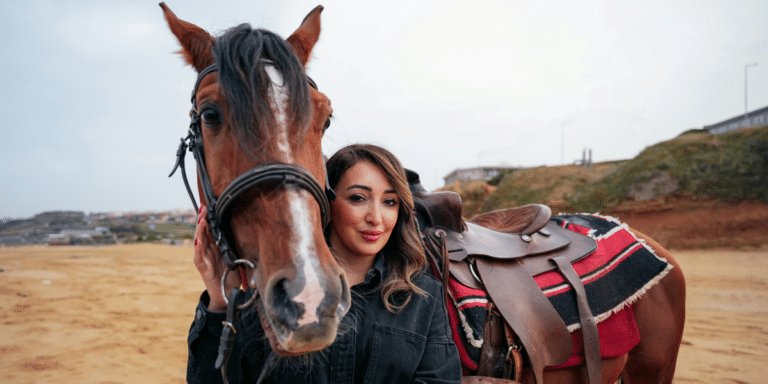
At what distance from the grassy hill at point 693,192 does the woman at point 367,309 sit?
14305 millimetres

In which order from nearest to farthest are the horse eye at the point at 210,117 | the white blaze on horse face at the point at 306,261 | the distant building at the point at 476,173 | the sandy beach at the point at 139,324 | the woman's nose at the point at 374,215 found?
the white blaze on horse face at the point at 306,261, the horse eye at the point at 210,117, the woman's nose at the point at 374,215, the sandy beach at the point at 139,324, the distant building at the point at 476,173

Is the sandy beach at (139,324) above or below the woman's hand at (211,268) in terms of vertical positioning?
below

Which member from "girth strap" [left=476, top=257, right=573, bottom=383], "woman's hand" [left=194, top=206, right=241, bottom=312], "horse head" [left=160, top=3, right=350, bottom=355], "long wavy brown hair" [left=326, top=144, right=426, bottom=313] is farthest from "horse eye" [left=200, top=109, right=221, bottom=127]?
"girth strap" [left=476, top=257, right=573, bottom=383]

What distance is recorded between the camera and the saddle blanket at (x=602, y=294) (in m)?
1.72

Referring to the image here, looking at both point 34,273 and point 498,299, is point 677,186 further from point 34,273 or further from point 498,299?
point 34,273

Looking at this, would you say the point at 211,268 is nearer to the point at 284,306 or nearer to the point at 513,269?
the point at 284,306

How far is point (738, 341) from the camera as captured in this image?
4883 mm

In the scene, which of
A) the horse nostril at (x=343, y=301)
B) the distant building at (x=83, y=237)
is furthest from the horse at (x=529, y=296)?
the distant building at (x=83, y=237)

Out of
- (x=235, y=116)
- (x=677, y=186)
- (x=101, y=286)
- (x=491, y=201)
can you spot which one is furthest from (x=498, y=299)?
(x=491, y=201)

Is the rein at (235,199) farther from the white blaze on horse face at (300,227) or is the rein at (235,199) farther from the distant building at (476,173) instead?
the distant building at (476,173)

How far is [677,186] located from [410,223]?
15.3 meters

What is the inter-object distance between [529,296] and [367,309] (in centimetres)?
105

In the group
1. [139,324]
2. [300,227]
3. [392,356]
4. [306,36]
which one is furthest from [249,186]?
[139,324]

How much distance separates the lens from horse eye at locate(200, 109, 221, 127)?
3.67 feet
